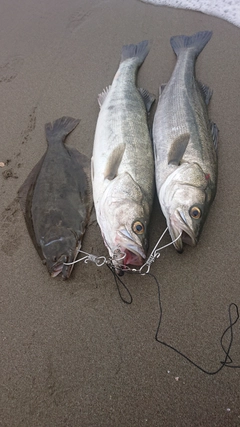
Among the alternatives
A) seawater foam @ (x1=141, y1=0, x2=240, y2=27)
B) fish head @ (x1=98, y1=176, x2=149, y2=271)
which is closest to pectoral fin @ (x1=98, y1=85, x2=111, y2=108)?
fish head @ (x1=98, y1=176, x2=149, y2=271)

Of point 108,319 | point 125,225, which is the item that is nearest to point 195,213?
point 125,225

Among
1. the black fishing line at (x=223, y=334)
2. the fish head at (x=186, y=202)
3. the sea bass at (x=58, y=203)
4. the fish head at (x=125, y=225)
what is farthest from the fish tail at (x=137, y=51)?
the black fishing line at (x=223, y=334)

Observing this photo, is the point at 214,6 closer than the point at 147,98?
No

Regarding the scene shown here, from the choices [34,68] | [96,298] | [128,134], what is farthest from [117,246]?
[34,68]

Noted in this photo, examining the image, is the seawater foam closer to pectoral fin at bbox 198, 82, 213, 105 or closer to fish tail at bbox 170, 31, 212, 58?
fish tail at bbox 170, 31, 212, 58

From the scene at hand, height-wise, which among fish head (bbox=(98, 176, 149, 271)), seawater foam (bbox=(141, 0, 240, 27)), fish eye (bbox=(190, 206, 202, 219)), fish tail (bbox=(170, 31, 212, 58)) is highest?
seawater foam (bbox=(141, 0, 240, 27))

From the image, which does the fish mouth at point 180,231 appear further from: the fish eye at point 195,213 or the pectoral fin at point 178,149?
the pectoral fin at point 178,149

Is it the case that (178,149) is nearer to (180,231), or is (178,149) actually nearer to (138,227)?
(180,231)
